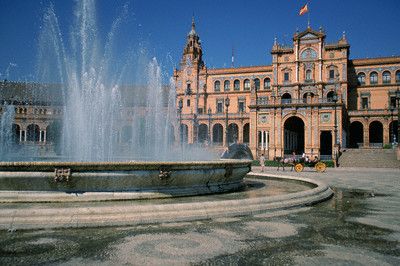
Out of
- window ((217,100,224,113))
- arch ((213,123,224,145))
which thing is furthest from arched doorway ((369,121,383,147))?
window ((217,100,224,113))

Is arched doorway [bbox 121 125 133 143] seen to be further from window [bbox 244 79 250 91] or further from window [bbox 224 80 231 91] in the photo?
window [bbox 244 79 250 91]

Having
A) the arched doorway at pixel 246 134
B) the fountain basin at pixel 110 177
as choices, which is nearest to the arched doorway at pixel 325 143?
the arched doorway at pixel 246 134

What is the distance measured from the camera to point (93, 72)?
20.6 metres

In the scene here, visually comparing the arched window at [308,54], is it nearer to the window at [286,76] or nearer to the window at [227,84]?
the window at [286,76]

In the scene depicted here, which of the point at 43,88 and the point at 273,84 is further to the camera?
the point at 43,88

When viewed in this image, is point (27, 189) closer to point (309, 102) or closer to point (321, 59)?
point (309, 102)

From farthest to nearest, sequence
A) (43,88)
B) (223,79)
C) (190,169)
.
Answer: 1. (43,88)
2. (223,79)
3. (190,169)

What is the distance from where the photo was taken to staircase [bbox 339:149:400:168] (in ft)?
112

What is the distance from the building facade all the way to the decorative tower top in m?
0.57

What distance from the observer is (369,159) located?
36281mm

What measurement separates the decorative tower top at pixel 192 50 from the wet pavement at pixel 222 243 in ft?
208

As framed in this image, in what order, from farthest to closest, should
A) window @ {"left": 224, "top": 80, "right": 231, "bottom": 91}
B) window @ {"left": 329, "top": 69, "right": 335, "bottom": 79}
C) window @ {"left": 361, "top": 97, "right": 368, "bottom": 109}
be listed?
window @ {"left": 224, "top": 80, "right": 231, "bottom": 91} < window @ {"left": 361, "top": 97, "right": 368, "bottom": 109} < window @ {"left": 329, "top": 69, "right": 335, "bottom": 79}

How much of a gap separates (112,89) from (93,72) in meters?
4.02

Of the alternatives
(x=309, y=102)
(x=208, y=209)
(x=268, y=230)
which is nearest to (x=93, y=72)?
(x=208, y=209)
